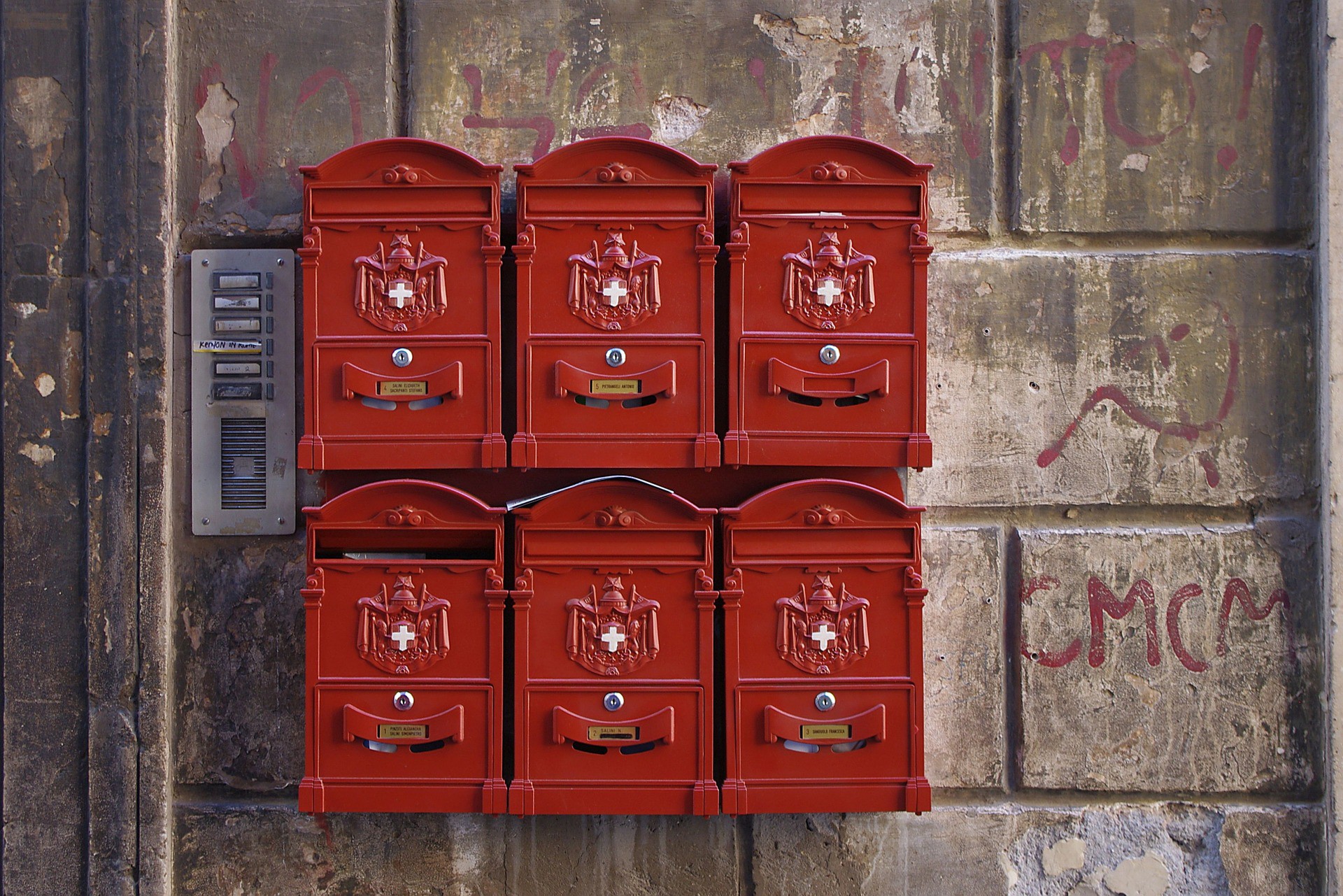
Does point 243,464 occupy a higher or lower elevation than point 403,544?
higher

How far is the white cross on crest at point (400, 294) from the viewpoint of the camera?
2.17 metres

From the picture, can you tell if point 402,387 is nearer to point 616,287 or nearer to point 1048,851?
point 616,287

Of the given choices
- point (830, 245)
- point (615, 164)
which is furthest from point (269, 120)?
point (830, 245)

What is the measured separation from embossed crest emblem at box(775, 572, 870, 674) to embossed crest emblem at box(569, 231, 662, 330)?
0.80 metres

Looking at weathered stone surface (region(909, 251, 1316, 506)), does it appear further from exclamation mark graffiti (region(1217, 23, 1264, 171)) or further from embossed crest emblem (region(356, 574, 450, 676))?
embossed crest emblem (region(356, 574, 450, 676))

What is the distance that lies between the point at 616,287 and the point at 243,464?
120 centimetres

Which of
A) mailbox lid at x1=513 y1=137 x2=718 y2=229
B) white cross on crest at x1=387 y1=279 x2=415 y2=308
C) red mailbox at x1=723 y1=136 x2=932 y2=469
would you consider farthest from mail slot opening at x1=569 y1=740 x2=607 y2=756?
mailbox lid at x1=513 y1=137 x2=718 y2=229

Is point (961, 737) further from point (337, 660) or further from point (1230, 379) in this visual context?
point (337, 660)

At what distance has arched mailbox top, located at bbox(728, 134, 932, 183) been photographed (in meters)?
2.20

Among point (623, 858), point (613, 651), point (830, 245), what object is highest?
point (830, 245)

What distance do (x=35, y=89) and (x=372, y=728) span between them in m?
2.06

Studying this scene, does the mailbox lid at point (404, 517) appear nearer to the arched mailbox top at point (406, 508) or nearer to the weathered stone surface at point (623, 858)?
the arched mailbox top at point (406, 508)

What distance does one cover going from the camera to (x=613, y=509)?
7.06ft

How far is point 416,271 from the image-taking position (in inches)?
86.0
